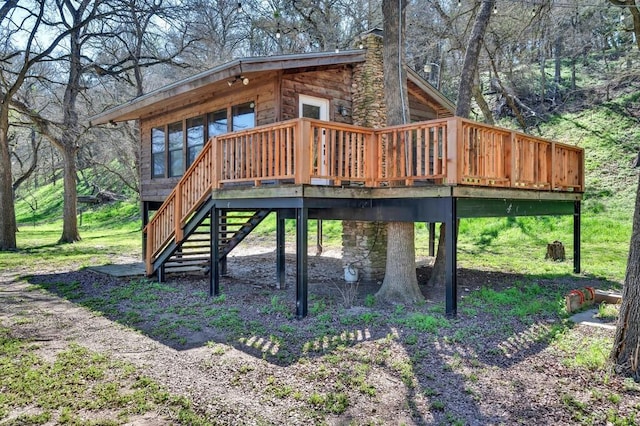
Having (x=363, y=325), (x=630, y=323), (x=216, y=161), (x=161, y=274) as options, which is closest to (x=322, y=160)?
(x=216, y=161)

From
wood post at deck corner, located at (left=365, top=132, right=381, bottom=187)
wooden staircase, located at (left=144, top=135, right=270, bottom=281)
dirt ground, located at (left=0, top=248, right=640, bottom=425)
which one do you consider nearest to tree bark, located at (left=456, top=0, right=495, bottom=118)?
wood post at deck corner, located at (left=365, top=132, right=381, bottom=187)

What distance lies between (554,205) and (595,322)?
397cm

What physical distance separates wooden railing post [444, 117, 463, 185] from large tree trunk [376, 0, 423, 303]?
148 cm

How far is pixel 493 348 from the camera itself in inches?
199

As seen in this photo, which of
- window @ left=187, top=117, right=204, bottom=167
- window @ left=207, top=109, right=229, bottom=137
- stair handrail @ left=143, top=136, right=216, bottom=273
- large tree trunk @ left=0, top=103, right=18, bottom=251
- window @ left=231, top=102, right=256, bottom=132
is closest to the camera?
stair handrail @ left=143, top=136, right=216, bottom=273

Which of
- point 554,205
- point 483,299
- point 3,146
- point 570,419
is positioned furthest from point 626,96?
point 3,146

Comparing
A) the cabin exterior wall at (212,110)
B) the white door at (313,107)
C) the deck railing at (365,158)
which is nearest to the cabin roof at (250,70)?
the cabin exterior wall at (212,110)

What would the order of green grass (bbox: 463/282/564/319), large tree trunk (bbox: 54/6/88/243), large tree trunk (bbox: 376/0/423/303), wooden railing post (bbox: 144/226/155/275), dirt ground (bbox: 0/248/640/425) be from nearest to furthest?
dirt ground (bbox: 0/248/640/425)
green grass (bbox: 463/282/564/319)
large tree trunk (bbox: 376/0/423/303)
wooden railing post (bbox: 144/226/155/275)
large tree trunk (bbox: 54/6/88/243)

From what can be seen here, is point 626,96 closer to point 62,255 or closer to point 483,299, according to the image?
point 483,299

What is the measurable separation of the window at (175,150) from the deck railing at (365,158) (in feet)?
9.52

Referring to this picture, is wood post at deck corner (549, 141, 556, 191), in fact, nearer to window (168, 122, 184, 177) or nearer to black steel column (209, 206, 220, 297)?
black steel column (209, 206, 220, 297)

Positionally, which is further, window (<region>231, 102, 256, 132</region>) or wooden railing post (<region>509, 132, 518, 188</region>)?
window (<region>231, 102, 256, 132</region>)

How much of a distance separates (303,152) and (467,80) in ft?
14.0

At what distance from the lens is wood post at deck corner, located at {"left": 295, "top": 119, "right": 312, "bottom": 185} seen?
6.24 m
